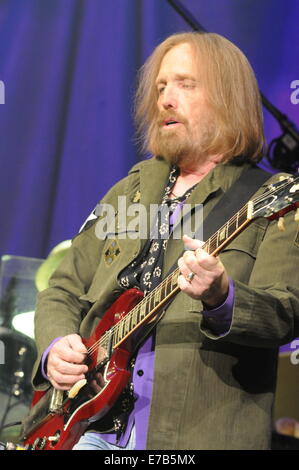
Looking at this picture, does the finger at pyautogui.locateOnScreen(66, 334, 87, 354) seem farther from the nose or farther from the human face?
the nose

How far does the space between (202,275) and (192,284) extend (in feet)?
→ 0.15

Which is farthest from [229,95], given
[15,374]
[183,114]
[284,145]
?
[15,374]

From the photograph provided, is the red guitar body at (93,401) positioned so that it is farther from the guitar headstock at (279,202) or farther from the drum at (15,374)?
the drum at (15,374)

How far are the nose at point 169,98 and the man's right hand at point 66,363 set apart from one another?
899 millimetres

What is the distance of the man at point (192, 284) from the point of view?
1.92 metres

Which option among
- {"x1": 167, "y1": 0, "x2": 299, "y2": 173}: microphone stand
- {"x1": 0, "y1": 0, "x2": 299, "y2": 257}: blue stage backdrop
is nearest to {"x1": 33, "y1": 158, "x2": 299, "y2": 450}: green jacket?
{"x1": 167, "y1": 0, "x2": 299, "y2": 173}: microphone stand

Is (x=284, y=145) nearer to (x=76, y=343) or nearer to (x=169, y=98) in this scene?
(x=169, y=98)

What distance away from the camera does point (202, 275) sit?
1.77 m

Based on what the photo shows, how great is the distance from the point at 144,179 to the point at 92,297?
488 millimetres

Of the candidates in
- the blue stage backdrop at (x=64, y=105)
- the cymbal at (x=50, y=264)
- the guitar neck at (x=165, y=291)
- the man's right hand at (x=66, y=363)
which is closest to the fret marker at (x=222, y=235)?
the guitar neck at (x=165, y=291)

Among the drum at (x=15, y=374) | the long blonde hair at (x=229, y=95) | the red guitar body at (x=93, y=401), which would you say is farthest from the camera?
the drum at (x=15, y=374)

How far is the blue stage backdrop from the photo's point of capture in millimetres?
3607
